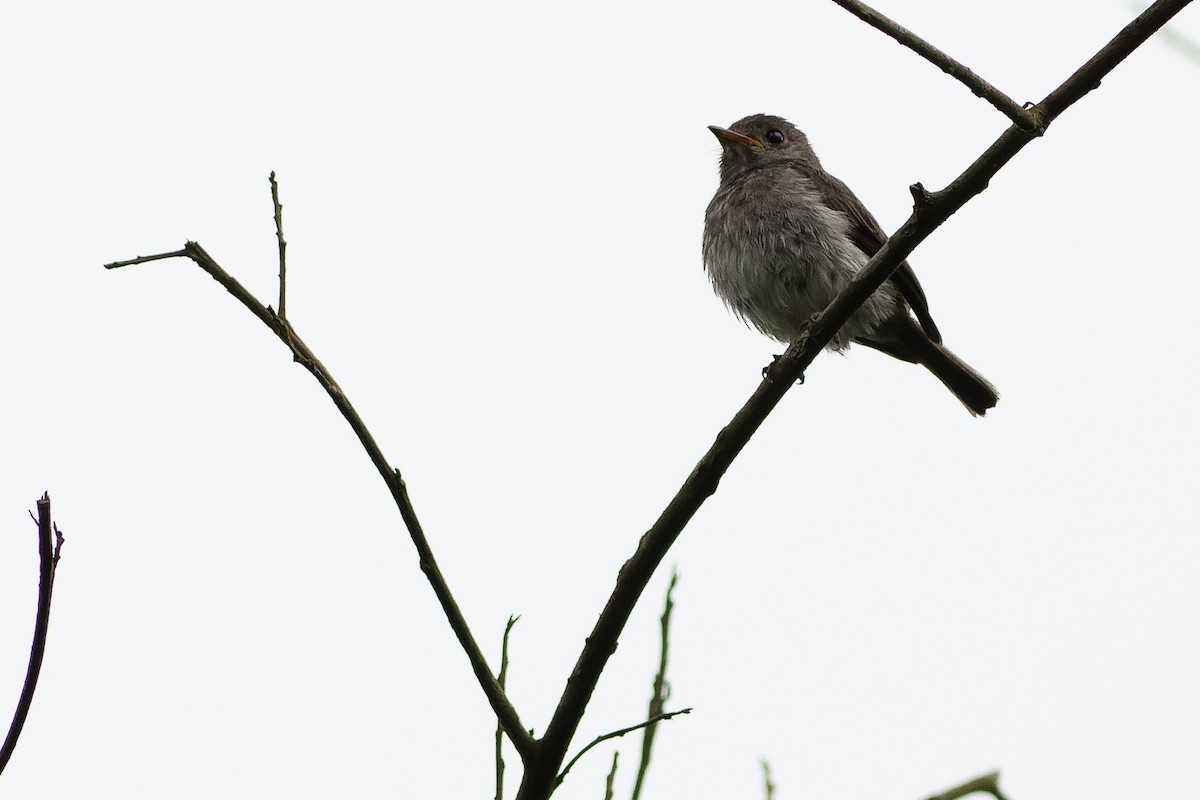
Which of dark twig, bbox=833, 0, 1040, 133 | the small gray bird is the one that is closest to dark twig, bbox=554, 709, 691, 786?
dark twig, bbox=833, 0, 1040, 133

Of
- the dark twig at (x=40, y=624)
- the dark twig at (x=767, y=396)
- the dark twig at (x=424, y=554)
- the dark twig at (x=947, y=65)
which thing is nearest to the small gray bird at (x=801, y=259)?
the dark twig at (x=767, y=396)

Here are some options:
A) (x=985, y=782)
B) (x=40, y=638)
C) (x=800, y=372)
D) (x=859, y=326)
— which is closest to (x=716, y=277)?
(x=859, y=326)

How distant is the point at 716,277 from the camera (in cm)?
870

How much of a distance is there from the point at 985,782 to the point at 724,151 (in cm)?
761

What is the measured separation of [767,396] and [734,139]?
5.55 m

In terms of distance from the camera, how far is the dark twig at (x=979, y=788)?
7.70 ft

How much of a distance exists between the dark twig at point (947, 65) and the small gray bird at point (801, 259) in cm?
426

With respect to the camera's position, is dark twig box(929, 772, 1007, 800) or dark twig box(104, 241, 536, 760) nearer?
→ dark twig box(929, 772, 1007, 800)

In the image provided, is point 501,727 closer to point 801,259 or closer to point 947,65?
point 947,65

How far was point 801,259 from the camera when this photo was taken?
8.09m

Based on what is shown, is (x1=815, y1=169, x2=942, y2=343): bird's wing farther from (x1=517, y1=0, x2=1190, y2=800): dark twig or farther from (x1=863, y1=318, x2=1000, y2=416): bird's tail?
(x1=517, y1=0, x2=1190, y2=800): dark twig

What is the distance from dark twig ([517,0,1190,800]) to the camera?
3344 mm

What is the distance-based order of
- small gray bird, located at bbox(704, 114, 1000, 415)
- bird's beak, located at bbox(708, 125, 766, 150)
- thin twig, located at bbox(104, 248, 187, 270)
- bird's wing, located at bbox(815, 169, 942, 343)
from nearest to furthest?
thin twig, located at bbox(104, 248, 187, 270) < small gray bird, located at bbox(704, 114, 1000, 415) < bird's wing, located at bbox(815, 169, 942, 343) < bird's beak, located at bbox(708, 125, 766, 150)

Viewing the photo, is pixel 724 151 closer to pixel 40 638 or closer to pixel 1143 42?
pixel 1143 42
